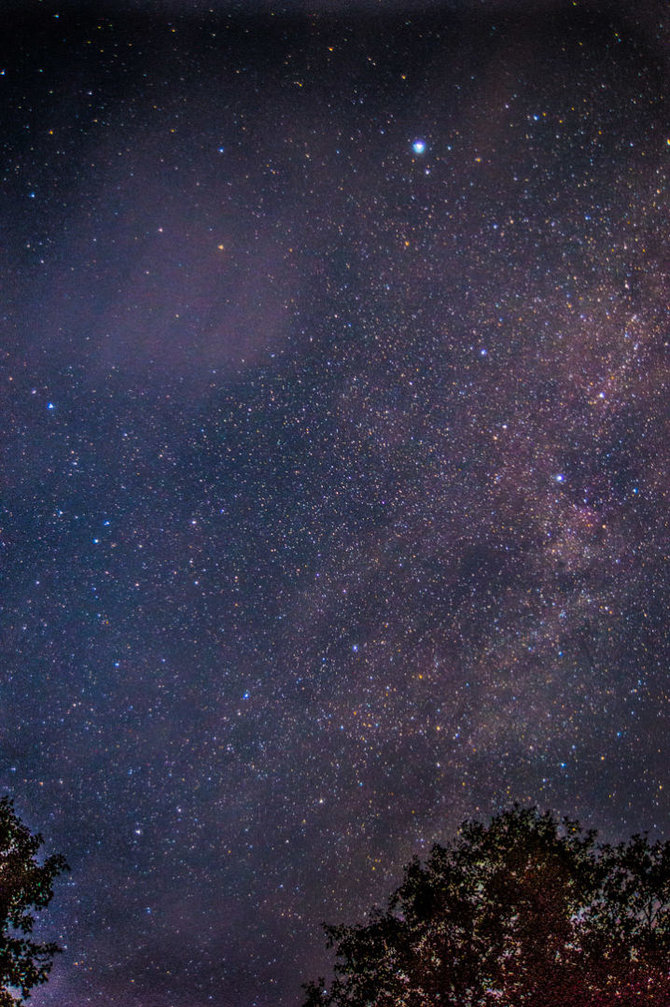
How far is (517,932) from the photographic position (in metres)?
11.3

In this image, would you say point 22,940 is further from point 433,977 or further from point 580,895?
point 580,895

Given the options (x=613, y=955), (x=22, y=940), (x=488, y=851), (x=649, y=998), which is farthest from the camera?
(x=488, y=851)

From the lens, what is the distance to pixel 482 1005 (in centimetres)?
1073

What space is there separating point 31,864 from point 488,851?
8.83 m

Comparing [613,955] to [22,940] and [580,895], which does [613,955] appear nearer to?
[580,895]

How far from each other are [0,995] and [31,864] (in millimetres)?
2012

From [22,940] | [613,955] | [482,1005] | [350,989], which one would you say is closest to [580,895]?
[613,955]

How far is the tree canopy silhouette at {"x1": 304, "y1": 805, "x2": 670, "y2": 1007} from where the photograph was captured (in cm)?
1068

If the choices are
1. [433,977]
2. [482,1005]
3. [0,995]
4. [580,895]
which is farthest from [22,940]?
[580,895]

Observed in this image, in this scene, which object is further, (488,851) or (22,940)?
(488,851)

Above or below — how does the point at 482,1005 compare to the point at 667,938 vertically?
below

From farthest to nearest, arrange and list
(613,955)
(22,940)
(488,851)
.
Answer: (488,851)
(22,940)
(613,955)

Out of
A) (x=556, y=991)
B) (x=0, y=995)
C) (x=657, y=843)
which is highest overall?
(x=657, y=843)

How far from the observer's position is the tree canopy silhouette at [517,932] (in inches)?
420
